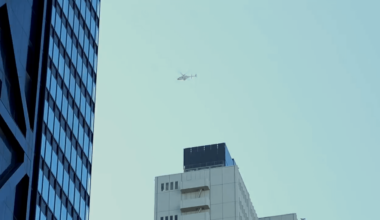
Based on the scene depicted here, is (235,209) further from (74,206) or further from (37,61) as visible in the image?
(37,61)

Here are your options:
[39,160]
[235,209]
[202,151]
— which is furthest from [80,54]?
[202,151]

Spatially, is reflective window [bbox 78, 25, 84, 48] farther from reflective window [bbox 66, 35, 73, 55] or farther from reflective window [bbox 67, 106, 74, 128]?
reflective window [bbox 67, 106, 74, 128]

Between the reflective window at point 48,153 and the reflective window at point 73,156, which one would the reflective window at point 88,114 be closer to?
the reflective window at point 73,156

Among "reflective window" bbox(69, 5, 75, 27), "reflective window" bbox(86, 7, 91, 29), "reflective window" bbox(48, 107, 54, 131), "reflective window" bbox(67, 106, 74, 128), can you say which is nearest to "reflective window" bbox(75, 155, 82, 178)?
"reflective window" bbox(67, 106, 74, 128)

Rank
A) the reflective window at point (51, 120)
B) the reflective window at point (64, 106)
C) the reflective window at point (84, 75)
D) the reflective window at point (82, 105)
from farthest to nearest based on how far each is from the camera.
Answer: the reflective window at point (84, 75)
the reflective window at point (82, 105)
the reflective window at point (64, 106)
the reflective window at point (51, 120)

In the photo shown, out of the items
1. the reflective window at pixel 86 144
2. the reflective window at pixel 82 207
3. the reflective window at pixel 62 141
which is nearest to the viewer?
the reflective window at pixel 62 141

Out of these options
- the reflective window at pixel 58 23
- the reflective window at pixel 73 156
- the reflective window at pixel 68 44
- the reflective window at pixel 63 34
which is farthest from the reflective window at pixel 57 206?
the reflective window at pixel 58 23
